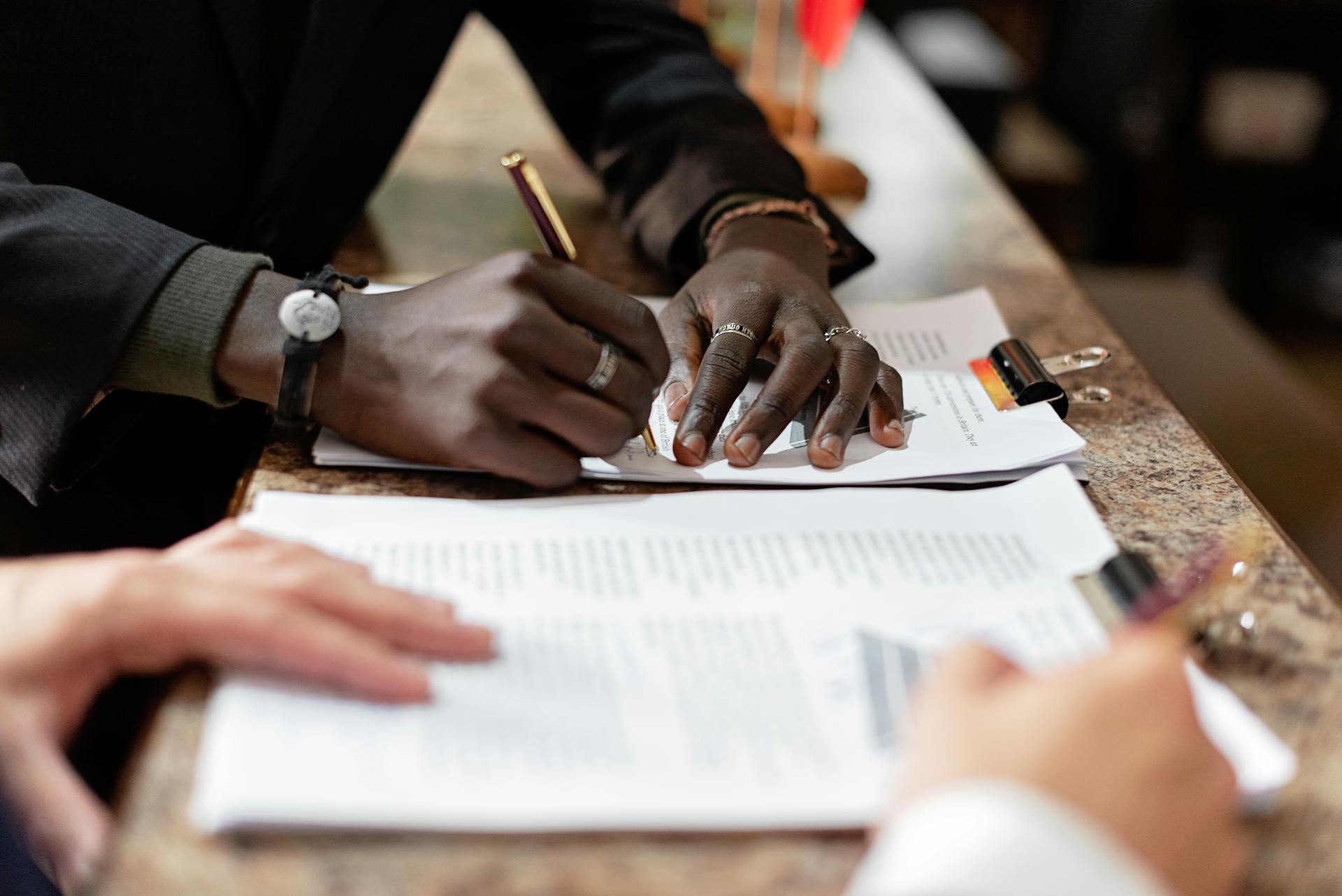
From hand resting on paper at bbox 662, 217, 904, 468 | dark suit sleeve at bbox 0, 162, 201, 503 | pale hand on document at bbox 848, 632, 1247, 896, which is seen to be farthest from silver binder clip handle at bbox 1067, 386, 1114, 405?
dark suit sleeve at bbox 0, 162, 201, 503

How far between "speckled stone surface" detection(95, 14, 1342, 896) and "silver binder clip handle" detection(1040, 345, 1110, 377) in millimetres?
39

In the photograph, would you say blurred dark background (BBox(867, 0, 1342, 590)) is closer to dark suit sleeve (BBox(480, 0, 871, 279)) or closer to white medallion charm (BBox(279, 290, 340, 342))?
dark suit sleeve (BBox(480, 0, 871, 279))

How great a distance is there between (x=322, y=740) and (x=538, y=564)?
6.4 inches

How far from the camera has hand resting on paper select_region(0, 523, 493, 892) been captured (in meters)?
0.44

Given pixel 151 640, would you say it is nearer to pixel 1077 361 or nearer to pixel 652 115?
pixel 1077 361

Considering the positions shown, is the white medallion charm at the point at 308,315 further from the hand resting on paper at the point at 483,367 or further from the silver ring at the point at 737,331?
the silver ring at the point at 737,331

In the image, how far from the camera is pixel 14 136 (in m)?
0.81

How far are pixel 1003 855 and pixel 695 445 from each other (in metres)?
0.38

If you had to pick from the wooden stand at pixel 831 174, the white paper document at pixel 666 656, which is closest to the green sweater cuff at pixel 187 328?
the white paper document at pixel 666 656

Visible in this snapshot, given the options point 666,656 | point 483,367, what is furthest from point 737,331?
point 666,656

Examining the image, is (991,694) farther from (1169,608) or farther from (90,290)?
(90,290)

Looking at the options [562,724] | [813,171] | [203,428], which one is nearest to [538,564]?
[562,724]

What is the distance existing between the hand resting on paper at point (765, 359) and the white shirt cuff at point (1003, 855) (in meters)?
0.35

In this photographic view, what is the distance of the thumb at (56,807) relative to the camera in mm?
415
